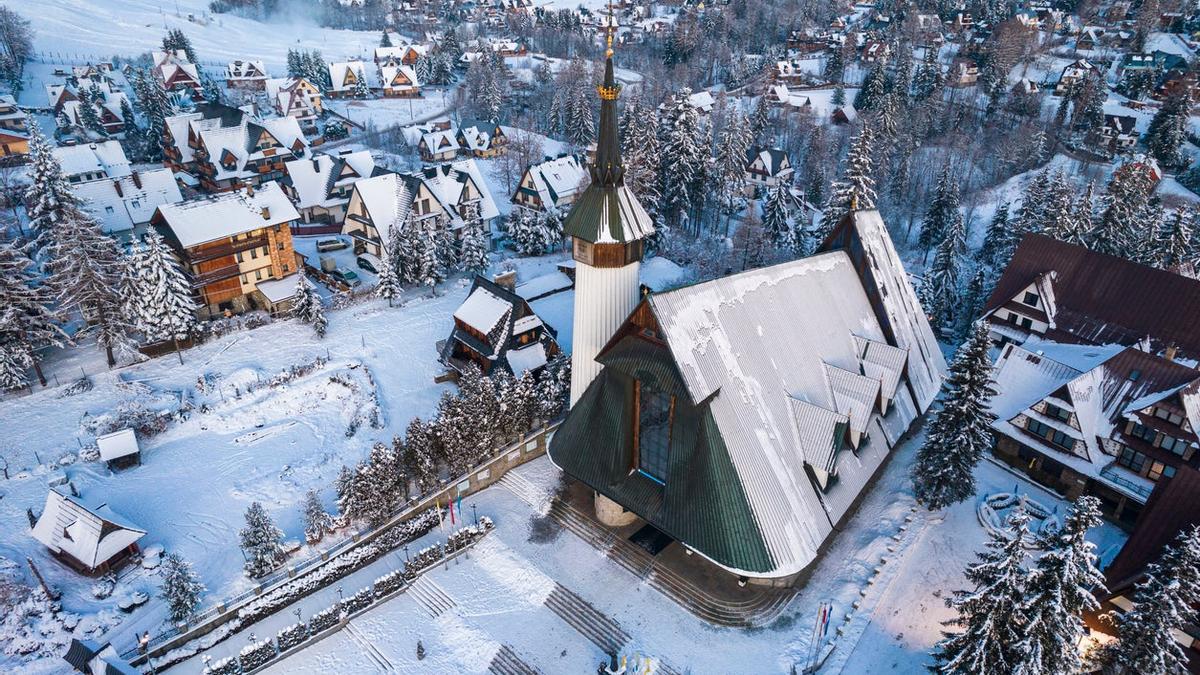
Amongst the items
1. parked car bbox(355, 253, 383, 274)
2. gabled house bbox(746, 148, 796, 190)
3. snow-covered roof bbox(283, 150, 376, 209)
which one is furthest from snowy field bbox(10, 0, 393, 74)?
gabled house bbox(746, 148, 796, 190)

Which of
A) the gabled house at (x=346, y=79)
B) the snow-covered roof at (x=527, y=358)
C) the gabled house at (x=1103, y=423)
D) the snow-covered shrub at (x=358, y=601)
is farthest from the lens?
the gabled house at (x=346, y=79)

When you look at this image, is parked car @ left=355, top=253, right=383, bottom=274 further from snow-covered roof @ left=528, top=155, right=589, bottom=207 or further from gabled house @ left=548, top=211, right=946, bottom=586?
gabled house @ left=548, top=211, right=946, bottom=586

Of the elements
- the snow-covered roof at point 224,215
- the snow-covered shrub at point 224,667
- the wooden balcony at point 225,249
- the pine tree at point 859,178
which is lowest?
the snow-covered shrub at point 224,667

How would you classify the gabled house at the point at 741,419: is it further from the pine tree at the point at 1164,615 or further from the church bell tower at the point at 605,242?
the pine tree at the point at 1164,615

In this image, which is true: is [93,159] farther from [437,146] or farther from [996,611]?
[996,611]

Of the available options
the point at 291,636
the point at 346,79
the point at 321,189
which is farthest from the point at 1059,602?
the point at 346,79

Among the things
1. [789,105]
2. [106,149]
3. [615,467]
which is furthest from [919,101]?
[106,149]

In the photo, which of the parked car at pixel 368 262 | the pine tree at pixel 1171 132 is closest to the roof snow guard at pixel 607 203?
the parked car at pixel 368 262
